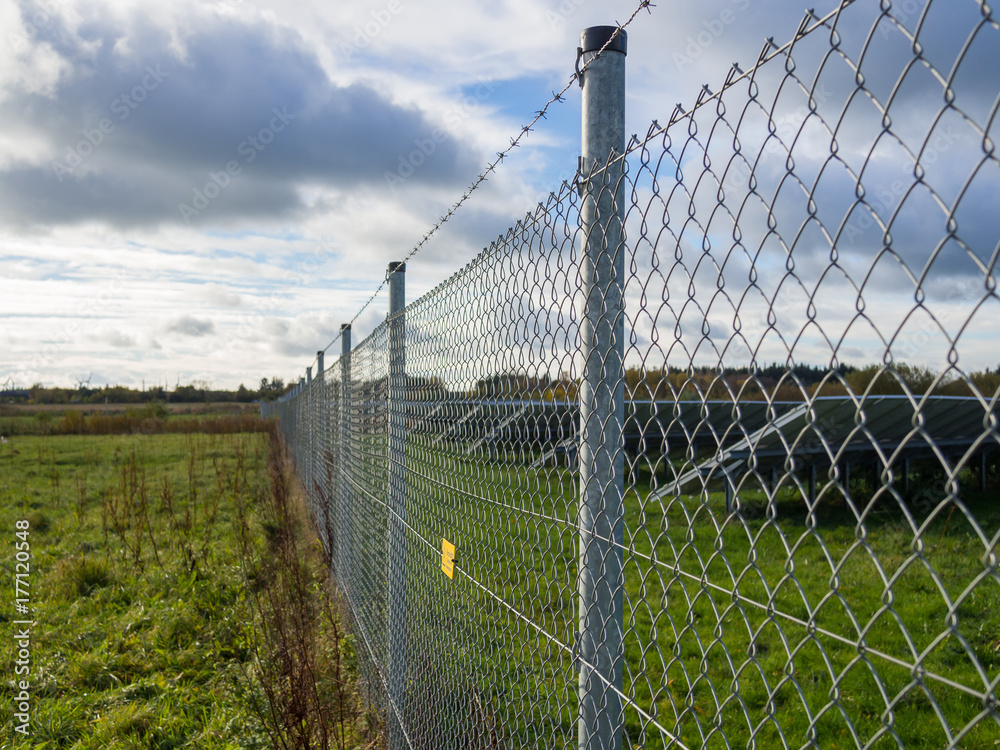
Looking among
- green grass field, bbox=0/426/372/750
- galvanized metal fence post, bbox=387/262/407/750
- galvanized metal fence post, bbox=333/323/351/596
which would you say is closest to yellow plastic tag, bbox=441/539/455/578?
galvanized metal fence post, bbox=387/262/407/750

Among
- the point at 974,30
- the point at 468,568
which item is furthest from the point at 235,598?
the point at 974,30

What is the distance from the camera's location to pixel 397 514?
418 cm

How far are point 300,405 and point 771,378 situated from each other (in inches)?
542

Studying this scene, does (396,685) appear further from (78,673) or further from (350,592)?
(78,673)

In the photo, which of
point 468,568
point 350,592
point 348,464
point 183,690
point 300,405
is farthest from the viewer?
point 300,405

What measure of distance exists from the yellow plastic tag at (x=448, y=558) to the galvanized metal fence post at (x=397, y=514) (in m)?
0.94

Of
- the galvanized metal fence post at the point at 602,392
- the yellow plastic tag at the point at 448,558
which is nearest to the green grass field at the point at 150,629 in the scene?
the yellow plastic tag at the point at 448,558

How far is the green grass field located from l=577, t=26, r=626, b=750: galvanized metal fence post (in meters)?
2.35

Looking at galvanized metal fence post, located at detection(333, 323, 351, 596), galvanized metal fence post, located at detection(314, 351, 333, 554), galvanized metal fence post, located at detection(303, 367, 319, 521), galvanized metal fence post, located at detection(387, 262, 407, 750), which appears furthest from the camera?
galvanized metal fence post, located at detection(303, 367, 319, 521)

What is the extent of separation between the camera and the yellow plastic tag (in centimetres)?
289

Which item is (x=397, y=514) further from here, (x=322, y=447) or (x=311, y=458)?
(x=311, y=458)

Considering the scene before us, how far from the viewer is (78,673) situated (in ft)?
18.9

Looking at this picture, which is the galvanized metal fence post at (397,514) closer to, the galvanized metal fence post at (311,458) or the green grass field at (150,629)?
the green grass field at (150,629)

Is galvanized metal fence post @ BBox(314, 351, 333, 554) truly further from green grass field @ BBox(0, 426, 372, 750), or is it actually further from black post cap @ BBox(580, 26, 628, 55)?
black post cap @ BBox(580, 26, 628, 55)
